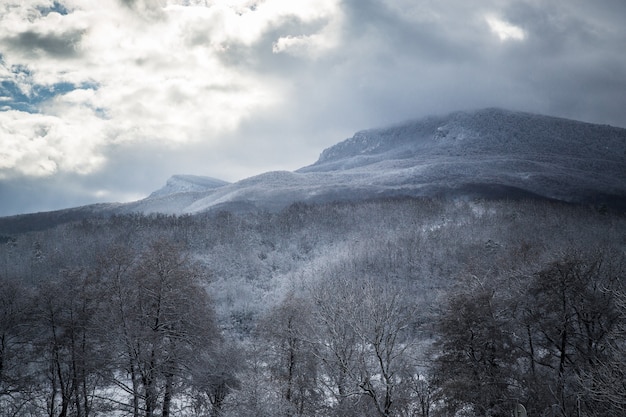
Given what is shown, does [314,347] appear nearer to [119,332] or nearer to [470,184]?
[119,332]

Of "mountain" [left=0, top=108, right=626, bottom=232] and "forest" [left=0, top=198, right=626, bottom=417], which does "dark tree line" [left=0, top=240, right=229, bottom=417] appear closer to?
"forest" [left=0, top=198, right=626, bottom=417]

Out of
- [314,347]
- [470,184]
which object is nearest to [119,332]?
[314,347]

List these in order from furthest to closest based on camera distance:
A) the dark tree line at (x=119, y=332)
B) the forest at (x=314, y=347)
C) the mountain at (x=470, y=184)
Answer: the mountain at (x=470, y=184) → the dark tree line at (x=119, y=332) → the forest at (x=314, y=347)

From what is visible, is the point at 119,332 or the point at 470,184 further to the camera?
the point at 470,184

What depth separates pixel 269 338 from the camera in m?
26.2

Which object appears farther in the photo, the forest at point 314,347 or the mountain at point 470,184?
the mountain at point 470,184

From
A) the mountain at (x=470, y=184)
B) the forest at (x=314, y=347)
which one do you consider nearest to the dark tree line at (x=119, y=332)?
the forest at (x=314, y=347)

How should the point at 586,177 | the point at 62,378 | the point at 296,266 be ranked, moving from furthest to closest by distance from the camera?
1. the point at 586,177
2. the point at 296,266
3. the point at 62,378

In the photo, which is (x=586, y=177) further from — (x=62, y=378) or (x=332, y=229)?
(x=62, y=378)

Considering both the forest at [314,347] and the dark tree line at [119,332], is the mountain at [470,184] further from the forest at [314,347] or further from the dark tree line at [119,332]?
the dark tree line at [119,332]

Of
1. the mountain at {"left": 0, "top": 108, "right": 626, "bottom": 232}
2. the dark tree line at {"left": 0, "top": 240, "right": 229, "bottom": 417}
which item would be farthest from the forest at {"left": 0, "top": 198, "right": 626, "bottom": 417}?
the mountain at {"left": 0, "top": 108, "right": 626, "bottom": 232}

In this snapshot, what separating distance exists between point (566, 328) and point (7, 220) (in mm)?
207406

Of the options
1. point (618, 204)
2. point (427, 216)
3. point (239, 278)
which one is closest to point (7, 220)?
point (239, 278)

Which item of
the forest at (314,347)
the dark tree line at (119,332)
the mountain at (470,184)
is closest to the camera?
the forest at (314,347)
